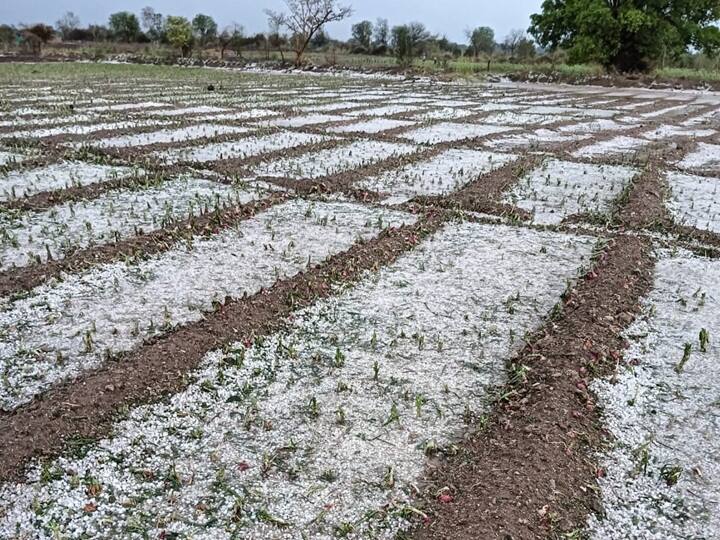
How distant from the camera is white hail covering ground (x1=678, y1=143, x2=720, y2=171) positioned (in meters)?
6.74

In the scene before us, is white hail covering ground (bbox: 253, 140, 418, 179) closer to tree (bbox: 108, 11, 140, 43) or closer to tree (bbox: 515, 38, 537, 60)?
tree (bbox: 515, 38, 537, 60)

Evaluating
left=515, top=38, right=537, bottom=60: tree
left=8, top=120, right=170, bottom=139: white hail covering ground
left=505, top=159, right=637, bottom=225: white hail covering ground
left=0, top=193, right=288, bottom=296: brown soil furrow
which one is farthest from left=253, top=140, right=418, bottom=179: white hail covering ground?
left=515, top=38, right=537, bottom=60: tree

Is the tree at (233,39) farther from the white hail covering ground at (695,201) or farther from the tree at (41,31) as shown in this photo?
the white hail covering ground at (695,201)

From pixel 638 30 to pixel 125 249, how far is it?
26.5 metres

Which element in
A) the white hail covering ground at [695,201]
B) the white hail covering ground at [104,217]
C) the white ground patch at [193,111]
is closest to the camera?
the white hail covering ground at [104,217]

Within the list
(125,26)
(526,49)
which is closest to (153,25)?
(125,26)

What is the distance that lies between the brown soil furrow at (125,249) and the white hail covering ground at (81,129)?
167 inches

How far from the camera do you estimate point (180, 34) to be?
108ft

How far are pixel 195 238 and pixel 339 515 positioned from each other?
2.63 m

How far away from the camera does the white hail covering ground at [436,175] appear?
5.45 m

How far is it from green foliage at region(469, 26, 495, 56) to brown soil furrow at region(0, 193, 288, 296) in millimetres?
36734

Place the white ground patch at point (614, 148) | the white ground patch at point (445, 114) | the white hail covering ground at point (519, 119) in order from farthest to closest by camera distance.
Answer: the white ground patch at point (445, 114)
the white hail covering ground at point (519, 119)
the white ground patch at point (614, 148)

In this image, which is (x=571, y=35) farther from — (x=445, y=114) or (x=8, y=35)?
(x=8, y=35)

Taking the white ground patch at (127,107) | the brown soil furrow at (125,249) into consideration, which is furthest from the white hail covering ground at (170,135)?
the brown soil furrow at (125,249)
